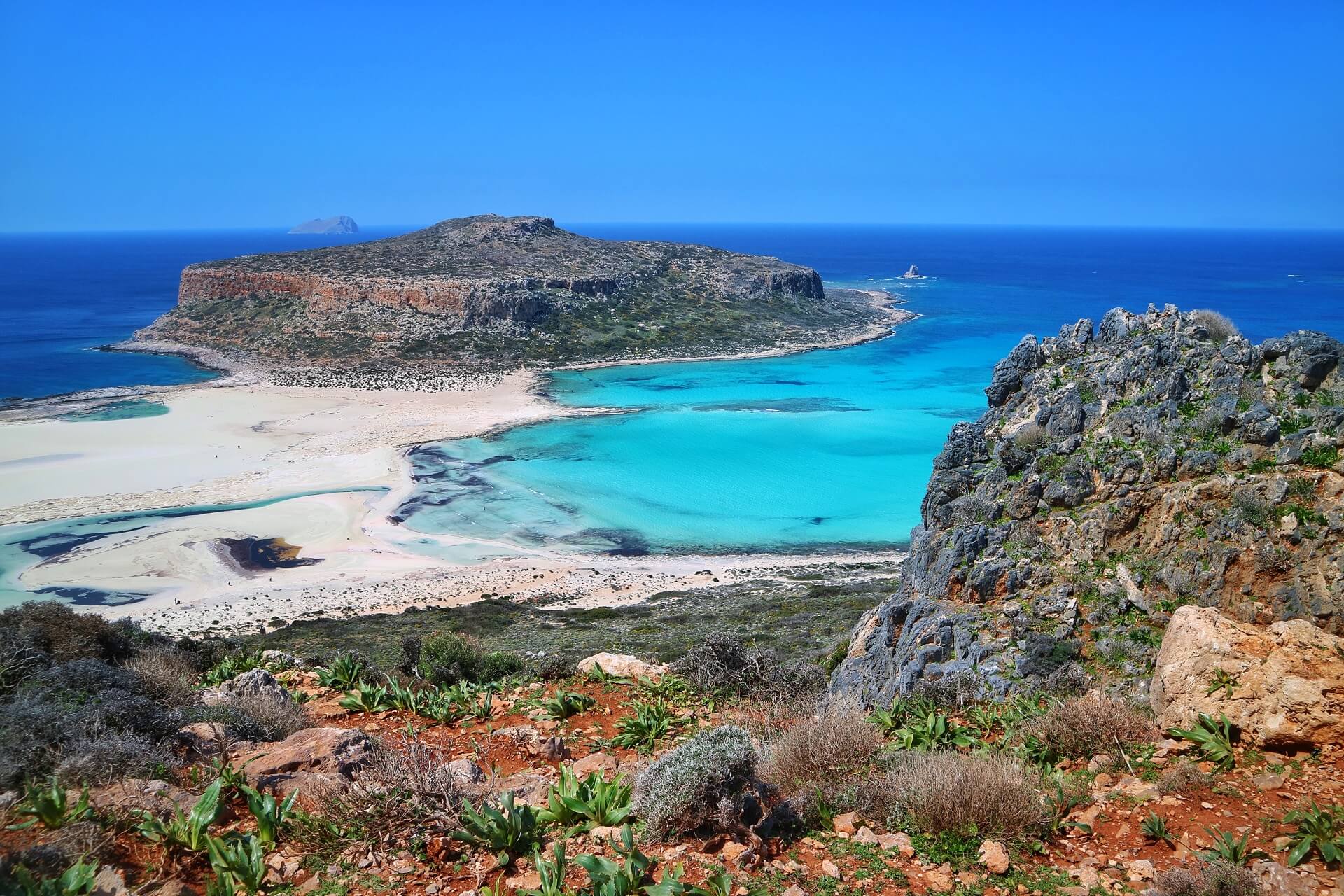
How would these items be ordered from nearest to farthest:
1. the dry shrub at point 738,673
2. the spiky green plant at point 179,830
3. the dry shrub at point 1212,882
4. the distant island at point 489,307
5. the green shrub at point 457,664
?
→ 1. the dry shrub at point 1212,882
2. the spiky green plant at point 179,830
3. the dry shrub at point 738,673
4. the green shrub at point 457,664
5. the distant island at point 489,307

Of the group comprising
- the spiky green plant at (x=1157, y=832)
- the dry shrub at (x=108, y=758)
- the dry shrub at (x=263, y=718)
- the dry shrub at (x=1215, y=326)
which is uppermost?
the dry shrub at (x=1215, y=326)

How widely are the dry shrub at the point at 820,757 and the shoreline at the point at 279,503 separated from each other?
17544mm

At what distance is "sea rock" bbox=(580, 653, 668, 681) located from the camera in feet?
38.7

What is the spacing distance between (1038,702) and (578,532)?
24.0 m

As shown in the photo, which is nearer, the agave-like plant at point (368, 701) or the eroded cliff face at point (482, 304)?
the agave-like plant at point (368, 701)

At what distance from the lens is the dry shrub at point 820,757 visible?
7031 mm

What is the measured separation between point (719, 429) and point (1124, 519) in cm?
3765

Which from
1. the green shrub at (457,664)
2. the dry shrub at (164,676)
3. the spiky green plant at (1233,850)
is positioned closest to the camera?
the spiky green plant at (1233,850)

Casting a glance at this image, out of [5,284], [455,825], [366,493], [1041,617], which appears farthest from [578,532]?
[5,284]

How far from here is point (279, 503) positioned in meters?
34.0

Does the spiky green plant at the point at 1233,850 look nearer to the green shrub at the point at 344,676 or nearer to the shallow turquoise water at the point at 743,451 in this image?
the green shrub at the point at 344,676

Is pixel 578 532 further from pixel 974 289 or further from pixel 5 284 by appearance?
pixel 5 284

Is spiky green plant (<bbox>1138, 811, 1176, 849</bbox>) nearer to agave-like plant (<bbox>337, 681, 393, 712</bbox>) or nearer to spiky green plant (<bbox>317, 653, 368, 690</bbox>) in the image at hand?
agave-like plant (<bbox>337, 681, 393, 712</bbox>)

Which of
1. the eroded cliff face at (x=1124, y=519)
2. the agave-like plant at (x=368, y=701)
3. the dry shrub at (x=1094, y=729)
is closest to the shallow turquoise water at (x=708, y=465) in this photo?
the eroded cliff face at (x=1124, y=519)
